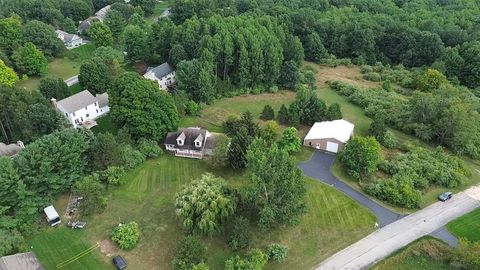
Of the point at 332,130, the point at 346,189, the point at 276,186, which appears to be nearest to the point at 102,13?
the point at 332,130

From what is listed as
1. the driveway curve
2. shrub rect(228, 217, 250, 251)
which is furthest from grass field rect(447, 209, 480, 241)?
shrub rect(228, 217, 250, 251)

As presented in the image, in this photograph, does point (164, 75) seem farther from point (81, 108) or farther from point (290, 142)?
point (290, 142)

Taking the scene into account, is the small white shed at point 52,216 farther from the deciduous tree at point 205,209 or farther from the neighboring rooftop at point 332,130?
the neighboring rooftop at point 332,130

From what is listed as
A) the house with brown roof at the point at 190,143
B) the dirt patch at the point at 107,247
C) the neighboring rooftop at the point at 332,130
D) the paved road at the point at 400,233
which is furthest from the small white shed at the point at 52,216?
the neighboring rooftop at the point at 332,130

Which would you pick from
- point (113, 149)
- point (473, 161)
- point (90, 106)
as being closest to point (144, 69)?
point (90, 106)

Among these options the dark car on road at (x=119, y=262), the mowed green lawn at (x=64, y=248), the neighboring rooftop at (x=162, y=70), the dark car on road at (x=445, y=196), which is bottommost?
the mowed green lawn at (x=64, y=248)

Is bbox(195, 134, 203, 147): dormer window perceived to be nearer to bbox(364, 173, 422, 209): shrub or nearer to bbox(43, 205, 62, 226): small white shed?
bbox(43, 205, 62, 226): small white shed

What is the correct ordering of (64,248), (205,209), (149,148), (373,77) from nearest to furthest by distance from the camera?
(205,209) → (64,248) → (149,148) → (373,77)
